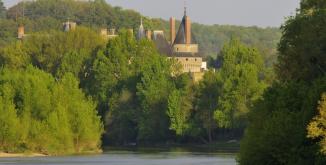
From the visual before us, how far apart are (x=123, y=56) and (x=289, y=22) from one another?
66.6 metres

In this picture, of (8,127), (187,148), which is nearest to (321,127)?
(8,127)

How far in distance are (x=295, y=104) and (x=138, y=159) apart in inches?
1338

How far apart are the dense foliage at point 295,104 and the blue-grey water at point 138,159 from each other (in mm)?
20704

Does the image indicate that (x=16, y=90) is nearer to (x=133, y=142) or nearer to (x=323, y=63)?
(x=133, y=142)

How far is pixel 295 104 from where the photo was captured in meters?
52.1

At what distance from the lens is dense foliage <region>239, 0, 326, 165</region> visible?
159 feet

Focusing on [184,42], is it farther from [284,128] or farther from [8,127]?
[284,128]

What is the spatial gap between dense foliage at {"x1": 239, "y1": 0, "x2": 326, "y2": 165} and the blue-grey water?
20704 mm

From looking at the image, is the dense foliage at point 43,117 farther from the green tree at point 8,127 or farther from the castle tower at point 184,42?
the castle tower at point 184,42

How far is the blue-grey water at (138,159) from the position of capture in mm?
79312

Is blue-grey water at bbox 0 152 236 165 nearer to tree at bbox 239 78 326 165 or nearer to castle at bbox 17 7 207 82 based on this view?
tree at bbox 239 78 326 165

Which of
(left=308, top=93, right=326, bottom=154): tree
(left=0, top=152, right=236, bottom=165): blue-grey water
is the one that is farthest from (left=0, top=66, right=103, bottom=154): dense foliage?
(left=308, top=93, right=326, bottom=154): tree

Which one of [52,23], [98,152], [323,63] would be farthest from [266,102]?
[52,23]

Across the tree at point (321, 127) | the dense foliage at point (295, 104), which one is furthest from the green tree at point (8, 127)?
the tree at point (321, 127)
